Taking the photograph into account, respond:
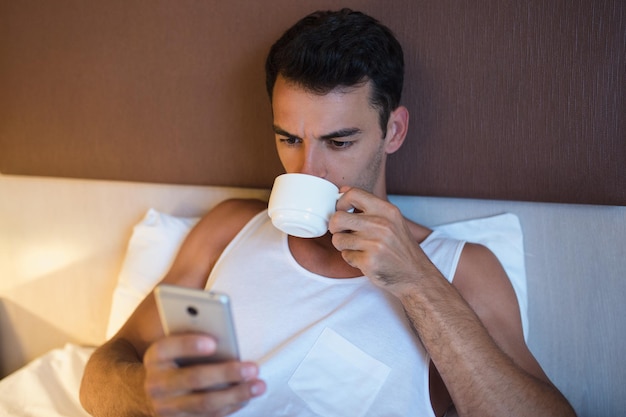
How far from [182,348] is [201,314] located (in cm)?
7

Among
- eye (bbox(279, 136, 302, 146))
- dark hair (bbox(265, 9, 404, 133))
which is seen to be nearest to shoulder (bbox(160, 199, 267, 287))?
eye (bbox(279, 136, 302, 146))

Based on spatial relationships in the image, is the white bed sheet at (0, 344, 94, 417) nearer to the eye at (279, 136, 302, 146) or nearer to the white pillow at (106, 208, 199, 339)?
the white pillow at (106, 208, 199, 339)

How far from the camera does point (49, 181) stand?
166 centimetres

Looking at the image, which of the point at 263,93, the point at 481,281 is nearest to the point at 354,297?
the point at 481,281

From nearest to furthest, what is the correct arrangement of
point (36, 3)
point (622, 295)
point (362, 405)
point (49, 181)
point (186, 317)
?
point (186, 317), point (362, 405), point (622, 295), point (36, 3), point (49, 181)

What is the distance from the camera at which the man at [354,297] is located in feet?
3.14

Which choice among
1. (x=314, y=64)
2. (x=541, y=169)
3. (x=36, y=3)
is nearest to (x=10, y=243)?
(x=36, y=3)

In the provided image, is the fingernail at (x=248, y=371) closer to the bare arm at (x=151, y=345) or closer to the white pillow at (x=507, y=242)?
the bare arm at (x=151, y=345)

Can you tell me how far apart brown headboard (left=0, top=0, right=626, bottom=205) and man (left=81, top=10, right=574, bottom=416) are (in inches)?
4.9

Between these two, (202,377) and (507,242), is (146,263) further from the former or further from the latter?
(507,242)

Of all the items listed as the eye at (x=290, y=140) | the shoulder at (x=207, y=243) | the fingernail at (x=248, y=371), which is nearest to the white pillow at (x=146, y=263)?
the shoulder at (x=207, y=243)

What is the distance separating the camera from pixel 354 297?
44.3 inches

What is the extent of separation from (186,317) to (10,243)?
132cm

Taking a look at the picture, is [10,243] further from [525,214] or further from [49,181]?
[525,214]
